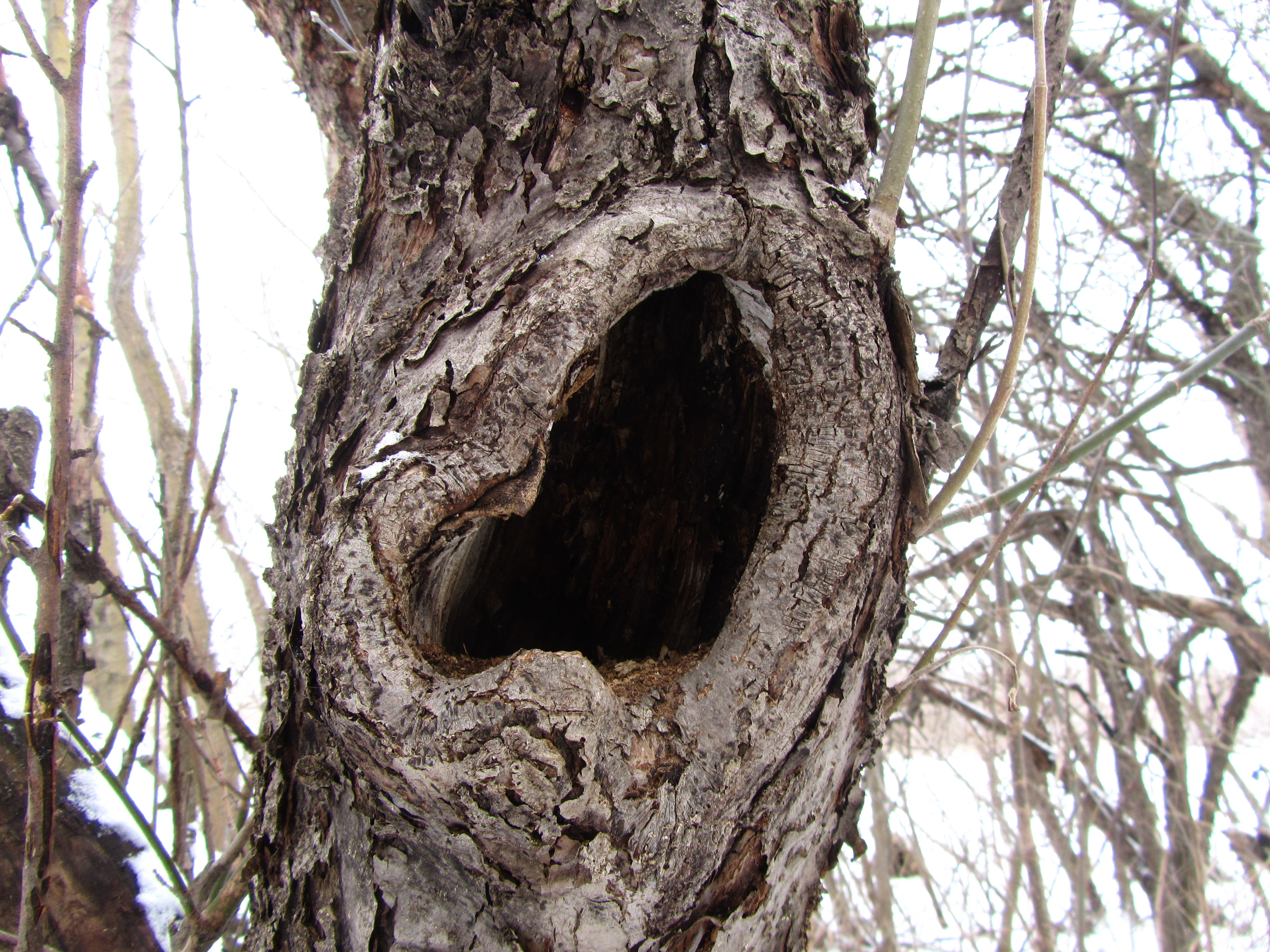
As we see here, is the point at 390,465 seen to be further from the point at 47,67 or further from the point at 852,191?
the point at 852,191

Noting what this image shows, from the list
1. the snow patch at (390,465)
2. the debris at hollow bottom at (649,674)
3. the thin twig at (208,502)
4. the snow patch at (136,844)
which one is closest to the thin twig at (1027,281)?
the debris at hollow bottom at (649,674)

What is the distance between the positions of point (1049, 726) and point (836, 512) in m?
3.73

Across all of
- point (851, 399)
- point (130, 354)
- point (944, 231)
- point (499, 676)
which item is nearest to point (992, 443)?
point (944, 231)

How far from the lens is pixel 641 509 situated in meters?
1.33

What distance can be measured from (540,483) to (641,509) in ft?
1.49

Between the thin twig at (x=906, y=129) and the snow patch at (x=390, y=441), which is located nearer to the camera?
the snow patch at (x=390, y=441)

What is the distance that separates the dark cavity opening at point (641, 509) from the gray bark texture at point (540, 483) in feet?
0.27

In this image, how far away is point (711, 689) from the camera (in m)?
0.77

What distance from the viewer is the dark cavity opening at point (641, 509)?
113cm

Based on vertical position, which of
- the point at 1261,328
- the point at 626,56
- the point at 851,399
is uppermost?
the point at 626,56

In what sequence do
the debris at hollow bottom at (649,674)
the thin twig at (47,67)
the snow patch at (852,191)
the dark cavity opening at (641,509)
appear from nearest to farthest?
the thin twig at (47,67)
the debris at hollow bottom at (649,674)
the snow patch at (852,191)
the dark cavity opening at (641,509)

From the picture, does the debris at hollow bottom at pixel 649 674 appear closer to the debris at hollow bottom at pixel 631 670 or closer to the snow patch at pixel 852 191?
the debris at hollow bottom at pixel 631 670

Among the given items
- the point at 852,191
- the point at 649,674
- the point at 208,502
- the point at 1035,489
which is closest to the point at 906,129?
the point at 852,191

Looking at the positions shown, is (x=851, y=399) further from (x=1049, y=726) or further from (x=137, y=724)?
(x=1049, y=726)
